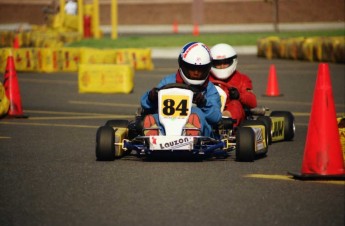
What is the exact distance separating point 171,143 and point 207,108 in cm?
93

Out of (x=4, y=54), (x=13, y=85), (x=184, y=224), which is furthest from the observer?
(x=4, y=54)

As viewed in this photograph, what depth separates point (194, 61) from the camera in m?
10.9

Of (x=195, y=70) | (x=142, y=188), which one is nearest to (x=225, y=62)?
(x=195, y=70)

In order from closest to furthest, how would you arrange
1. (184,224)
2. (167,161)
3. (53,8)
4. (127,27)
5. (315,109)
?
1. (184,224)
2. (315,109)
3. (167,161)
4. (53,8)
5. (127,27)

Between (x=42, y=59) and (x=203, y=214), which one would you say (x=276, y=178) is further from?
(x=42, y=59)

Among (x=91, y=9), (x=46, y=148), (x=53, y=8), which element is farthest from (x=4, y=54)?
(x=53, y=8)

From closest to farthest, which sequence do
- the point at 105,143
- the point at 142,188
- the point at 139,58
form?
the point at 142,188, the point at 105,143, the point at 139,58

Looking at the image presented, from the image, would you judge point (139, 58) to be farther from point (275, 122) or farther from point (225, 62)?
point (275, 122)

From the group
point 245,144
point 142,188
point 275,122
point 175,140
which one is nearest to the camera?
point 142,188

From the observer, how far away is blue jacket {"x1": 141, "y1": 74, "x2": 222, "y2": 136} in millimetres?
10625

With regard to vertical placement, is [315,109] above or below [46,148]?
above

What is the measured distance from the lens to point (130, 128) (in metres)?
11.0

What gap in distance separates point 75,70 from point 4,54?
247cm

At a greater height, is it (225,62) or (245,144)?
(225,62)
